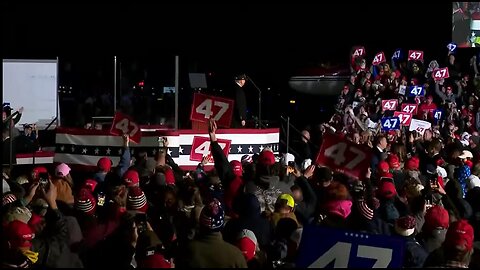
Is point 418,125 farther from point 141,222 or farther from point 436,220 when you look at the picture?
point 141,222

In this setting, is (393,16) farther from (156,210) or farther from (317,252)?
(317,252)

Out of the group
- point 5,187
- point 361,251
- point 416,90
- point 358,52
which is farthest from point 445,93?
point 361,251

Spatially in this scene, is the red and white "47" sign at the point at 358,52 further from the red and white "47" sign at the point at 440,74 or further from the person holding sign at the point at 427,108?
the person holding sign at the point at 427,108

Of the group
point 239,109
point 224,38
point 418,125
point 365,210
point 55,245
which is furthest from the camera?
point 224,38

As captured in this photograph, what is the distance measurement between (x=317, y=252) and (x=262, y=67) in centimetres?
2812

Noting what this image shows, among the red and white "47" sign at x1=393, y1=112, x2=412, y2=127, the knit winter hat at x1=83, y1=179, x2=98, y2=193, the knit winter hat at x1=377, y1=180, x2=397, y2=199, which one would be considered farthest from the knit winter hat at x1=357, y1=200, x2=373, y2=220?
the red and white "47" sign at x1=393, y1=112, x2=412, y2=127

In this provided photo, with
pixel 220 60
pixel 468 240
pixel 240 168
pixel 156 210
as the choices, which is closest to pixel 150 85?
pixel 220 60

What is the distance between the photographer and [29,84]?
71.8 feet

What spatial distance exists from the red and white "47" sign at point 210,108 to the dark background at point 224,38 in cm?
1514

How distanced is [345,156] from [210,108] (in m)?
5.18

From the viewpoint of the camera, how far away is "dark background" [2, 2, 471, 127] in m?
29.1

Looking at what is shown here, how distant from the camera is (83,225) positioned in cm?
863

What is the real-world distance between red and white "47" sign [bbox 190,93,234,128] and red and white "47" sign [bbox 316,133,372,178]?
471 centimetres

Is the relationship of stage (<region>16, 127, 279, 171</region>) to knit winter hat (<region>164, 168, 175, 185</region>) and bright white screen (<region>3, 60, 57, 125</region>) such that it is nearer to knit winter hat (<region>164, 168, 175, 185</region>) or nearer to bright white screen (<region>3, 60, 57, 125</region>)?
bright white screen (<region>3, 60, 57, 125</region>)
